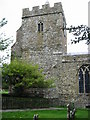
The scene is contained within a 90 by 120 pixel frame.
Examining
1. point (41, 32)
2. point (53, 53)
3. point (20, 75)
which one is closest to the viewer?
point (20, 75)

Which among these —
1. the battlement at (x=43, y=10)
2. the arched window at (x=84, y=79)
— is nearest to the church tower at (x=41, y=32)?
the battlement at (x=43, y=10)

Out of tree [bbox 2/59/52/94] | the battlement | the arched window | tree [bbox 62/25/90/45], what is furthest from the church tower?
tree [bbox 62/25/90/45]

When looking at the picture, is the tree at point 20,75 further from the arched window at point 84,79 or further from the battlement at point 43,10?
the battlement at point 43,10

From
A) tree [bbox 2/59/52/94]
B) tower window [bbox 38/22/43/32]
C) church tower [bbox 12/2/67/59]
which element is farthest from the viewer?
tower window [bbox 38/22/43/32]

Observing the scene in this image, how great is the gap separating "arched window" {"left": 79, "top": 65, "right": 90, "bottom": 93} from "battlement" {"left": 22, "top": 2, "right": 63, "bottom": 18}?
8.82 m

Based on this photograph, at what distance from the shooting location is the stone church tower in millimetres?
22062

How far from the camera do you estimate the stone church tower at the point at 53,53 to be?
2206cm

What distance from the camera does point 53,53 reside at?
82.0 ft

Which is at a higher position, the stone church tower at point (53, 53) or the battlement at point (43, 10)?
the battlement at point (43, 10)

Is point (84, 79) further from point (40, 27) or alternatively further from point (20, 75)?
point (40, 27)

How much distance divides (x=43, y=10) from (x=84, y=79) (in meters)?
11.4

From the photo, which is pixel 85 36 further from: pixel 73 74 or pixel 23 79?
pixel 73 74

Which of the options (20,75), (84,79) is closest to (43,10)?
(20,75)

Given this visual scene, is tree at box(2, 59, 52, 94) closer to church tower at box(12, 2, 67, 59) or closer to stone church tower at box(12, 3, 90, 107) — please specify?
stone church tower at box(12, 3, 90, 107)
